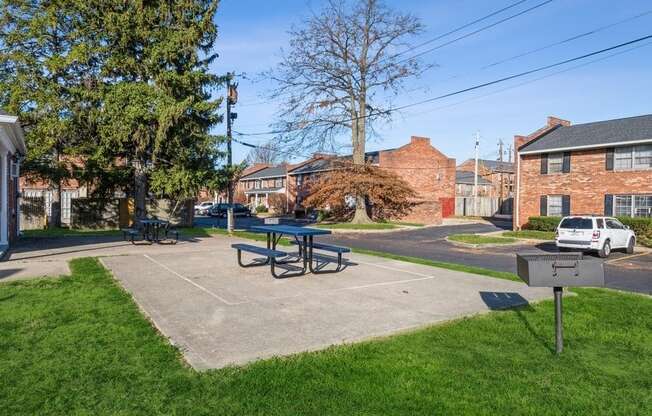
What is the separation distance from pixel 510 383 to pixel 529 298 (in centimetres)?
445

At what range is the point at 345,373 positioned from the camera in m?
4.59

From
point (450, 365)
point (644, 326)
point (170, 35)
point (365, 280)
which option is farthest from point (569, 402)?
point (170, 35)

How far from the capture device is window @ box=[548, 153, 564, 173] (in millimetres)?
26381

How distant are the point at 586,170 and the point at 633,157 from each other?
2.32m

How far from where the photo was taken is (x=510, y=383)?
443cm

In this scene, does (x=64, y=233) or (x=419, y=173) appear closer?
(x=64, y=233)

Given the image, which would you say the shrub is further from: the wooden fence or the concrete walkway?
the wooden fence

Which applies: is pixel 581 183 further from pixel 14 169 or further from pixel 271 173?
pixel 271 173

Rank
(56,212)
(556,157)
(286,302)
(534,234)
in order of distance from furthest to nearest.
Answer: (56,212) → (556,157) → (534,234) → (286,302)

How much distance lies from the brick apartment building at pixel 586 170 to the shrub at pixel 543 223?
3.36 ft

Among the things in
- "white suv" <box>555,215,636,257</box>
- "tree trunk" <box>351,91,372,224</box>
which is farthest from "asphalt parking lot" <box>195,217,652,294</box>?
"tree trunk" <box>351,91,372,224</box>

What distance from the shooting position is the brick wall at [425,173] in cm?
3741

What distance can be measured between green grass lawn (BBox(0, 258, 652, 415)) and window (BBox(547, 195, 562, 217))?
21.8 metres


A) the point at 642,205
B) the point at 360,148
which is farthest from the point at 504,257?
the point at 360,148
